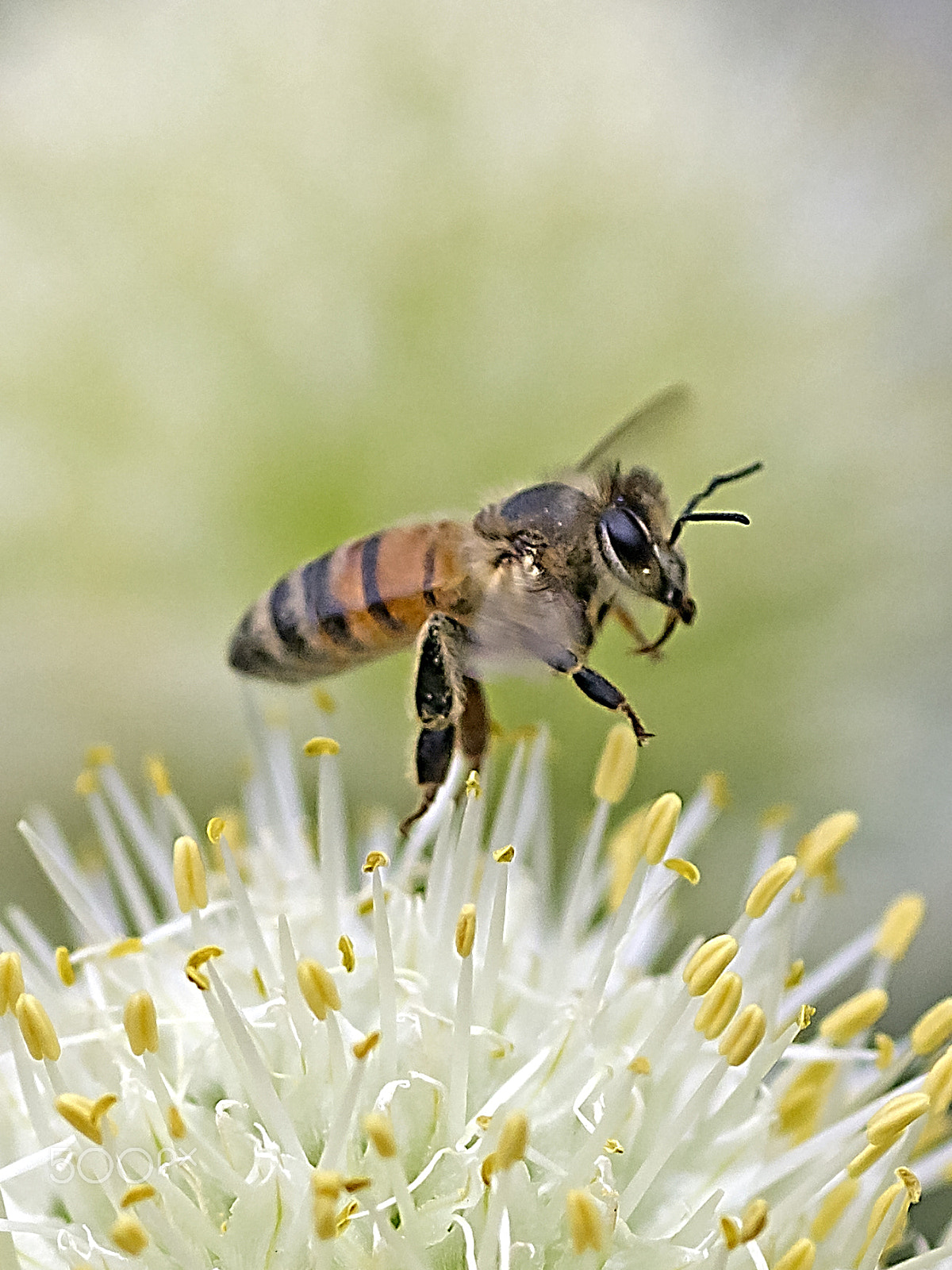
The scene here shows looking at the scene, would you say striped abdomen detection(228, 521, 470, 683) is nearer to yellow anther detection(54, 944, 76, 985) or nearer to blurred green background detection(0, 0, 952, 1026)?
yellow anther detection(54, 944, 76, 985)

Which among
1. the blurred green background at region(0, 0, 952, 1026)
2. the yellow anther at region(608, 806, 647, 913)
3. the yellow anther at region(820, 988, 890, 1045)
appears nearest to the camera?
the yellow anther at region(820, 988, 890, 1045)

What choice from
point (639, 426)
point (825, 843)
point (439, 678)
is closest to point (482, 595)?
point (439, 678)

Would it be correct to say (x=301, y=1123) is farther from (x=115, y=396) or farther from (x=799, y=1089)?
(x=115, y=396)

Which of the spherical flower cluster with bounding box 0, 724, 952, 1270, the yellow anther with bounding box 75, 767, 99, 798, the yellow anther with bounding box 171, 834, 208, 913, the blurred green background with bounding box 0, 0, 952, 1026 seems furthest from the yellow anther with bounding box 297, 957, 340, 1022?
the blurred green background with bounding box 0, 0, 952, 1026

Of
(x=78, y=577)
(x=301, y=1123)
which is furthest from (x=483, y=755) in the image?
(x=78, y=577)

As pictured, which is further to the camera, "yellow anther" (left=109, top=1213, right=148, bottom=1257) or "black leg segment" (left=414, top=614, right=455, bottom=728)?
"black leg segment" (left=414, top=614, right=455, bottom=728)

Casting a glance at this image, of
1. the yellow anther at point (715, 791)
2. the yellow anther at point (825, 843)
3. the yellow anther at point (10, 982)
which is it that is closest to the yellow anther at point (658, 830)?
the yellow anther at point (825, 843)
